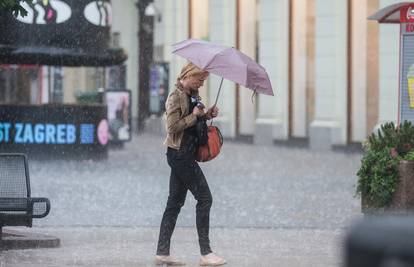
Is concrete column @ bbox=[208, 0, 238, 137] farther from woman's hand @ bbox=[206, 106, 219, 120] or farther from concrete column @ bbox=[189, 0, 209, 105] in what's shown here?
woman's hand @ bbox=[206, 106, 219, 120]

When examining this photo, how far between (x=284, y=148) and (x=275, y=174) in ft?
31.3

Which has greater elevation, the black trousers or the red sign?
the red sign

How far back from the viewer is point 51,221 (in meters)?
12.0

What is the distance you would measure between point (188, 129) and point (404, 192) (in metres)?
2.37

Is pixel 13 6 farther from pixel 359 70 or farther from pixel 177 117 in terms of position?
pixel 359 70

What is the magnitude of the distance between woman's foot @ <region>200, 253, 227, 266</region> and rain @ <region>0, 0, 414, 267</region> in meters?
0.02

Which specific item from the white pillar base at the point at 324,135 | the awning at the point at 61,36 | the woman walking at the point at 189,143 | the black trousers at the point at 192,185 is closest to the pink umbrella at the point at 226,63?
the woman walking at the point at 189,143

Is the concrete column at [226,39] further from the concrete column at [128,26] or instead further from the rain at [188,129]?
the concrete column at [128,26]

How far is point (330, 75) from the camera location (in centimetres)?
2819

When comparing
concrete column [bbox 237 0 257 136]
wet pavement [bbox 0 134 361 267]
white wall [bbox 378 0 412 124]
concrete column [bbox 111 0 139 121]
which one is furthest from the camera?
concrete column [bbox 111 0 139 121]

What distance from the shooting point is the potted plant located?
9.57 m

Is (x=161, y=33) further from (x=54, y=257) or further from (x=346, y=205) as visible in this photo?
(x=54, y=257)

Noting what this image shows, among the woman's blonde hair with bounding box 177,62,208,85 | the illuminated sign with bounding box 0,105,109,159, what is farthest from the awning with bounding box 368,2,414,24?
the illuminated sign with bounding box 0,105,109,159

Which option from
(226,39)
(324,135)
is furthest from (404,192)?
(226,39)
